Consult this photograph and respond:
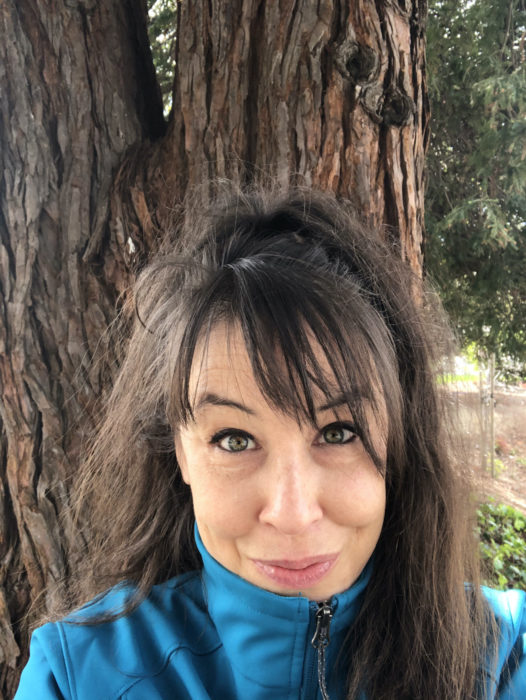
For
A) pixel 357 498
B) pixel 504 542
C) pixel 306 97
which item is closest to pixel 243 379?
pixel 357 498

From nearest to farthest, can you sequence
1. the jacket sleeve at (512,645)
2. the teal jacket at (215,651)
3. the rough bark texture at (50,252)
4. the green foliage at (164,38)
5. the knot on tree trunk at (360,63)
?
the teal jacket at (215,651)
the jacket sleeve at (512,645)
the knot on tree trunk at (360,63)
the rough bark texture at (50,252)
the green foliage at (164,38)

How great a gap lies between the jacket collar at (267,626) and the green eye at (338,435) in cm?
33

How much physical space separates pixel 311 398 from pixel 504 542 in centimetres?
481

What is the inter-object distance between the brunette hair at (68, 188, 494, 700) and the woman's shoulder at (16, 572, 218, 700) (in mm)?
105

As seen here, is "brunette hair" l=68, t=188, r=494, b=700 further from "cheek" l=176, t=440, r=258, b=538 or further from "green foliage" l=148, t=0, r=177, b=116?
"green foliage" l=148, t=0, r=177, b=116

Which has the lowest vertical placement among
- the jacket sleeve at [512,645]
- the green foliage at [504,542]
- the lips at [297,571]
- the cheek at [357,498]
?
the green foliage at [504,542]

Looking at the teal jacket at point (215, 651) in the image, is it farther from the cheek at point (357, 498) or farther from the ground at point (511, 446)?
the ground at point (511, 446)

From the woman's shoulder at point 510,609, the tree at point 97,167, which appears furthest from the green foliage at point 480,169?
the woman's shoulder at point 510,609

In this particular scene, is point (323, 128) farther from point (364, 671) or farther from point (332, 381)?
point (364, 671)

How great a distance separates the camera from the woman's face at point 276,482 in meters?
1.09

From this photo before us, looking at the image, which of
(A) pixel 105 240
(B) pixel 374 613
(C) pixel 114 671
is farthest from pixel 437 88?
(C) pixel 114 671

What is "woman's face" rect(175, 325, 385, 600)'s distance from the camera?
3.58ft

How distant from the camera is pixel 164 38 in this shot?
2.92 metres

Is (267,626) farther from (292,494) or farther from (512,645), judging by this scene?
(512,645)
